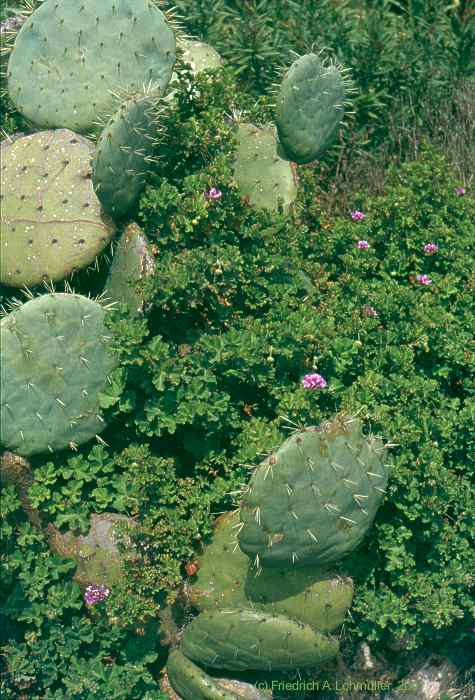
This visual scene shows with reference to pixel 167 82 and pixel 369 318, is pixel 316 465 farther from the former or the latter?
pixel 167 82

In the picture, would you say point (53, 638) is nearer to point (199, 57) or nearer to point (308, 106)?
point (308, 106)

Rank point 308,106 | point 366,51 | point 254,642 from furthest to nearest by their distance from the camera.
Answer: point 366,51 → point 308,106 → point 254,642

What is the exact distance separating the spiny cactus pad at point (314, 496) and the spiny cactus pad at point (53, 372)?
36.0 inches

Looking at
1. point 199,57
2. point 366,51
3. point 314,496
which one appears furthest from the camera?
point 366,51

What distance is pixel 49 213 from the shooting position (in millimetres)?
4383

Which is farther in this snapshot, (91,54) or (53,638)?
(91,54)

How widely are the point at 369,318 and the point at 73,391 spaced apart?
1.44 metres

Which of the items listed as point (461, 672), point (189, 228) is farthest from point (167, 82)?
point (461, 672)

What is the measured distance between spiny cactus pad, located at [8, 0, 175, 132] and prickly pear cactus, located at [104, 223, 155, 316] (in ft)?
2.57

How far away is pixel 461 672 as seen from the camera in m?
4.44

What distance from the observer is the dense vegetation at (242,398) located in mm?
3979

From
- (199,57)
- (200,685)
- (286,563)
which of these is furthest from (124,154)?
(200,685)

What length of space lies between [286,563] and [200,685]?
25.6 inches

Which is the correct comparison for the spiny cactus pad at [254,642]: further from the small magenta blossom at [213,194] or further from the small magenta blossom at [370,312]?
the small magenta blossom at [213,194]
